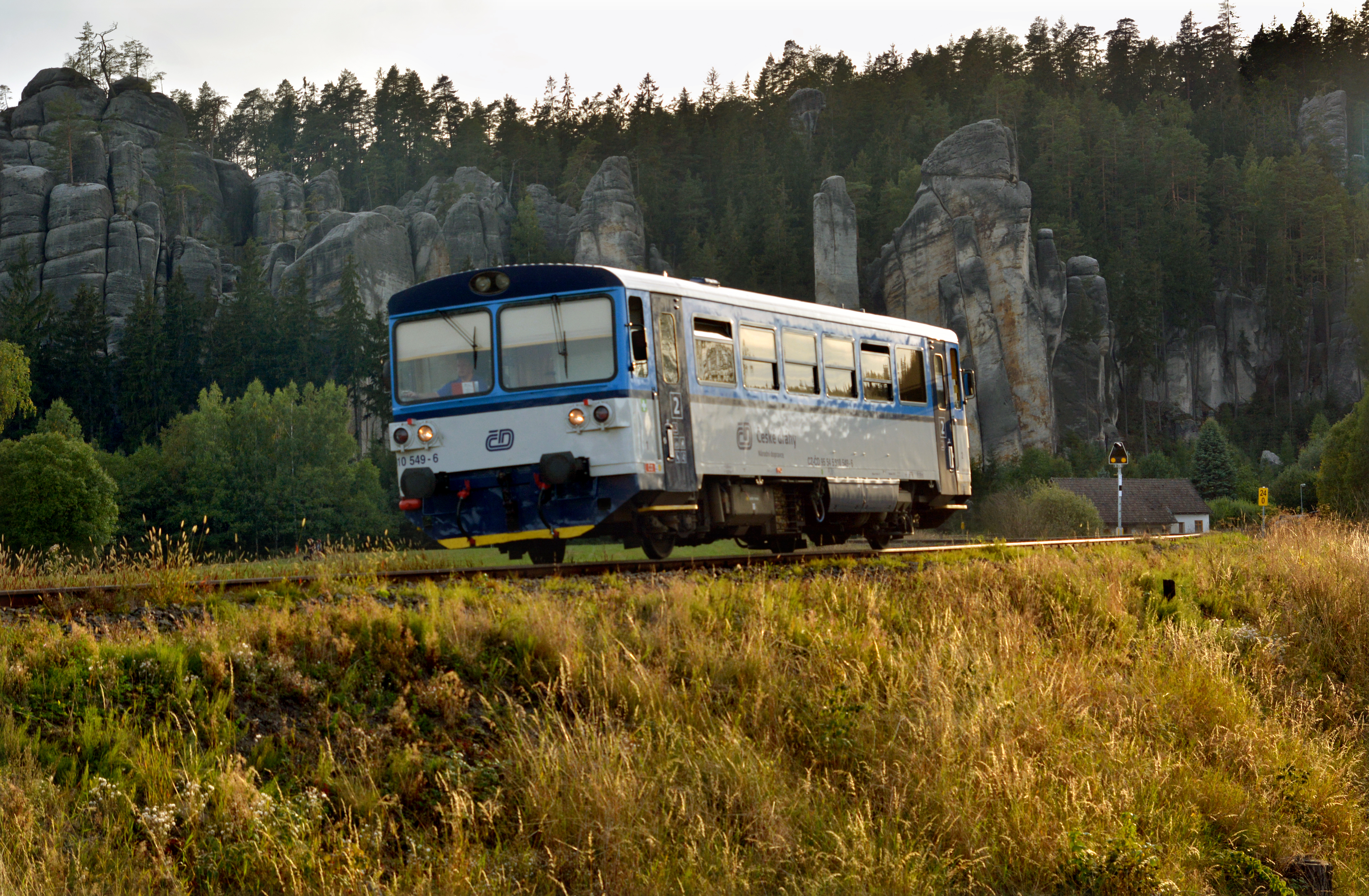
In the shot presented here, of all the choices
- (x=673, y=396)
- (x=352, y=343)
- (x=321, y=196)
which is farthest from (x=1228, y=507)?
(x=321, y=196)

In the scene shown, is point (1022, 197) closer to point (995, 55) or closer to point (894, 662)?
point (995, 55)

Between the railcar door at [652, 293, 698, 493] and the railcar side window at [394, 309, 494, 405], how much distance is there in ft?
6.32

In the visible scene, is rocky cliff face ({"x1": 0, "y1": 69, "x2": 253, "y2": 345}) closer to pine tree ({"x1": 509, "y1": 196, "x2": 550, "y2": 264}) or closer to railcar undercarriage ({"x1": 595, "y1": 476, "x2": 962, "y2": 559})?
pine tree ({"x1": 509, "y1": 196, "x2": 550, "y2": 264})

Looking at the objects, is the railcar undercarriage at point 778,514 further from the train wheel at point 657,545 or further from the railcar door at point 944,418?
the railcar door at point 944,418

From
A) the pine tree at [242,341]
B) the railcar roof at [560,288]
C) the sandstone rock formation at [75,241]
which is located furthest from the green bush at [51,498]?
the railcar roof at [560,288]

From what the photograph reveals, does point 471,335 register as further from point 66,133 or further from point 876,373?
point 66,133

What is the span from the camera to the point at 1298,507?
72.4m

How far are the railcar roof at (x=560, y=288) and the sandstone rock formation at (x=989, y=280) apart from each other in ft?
205

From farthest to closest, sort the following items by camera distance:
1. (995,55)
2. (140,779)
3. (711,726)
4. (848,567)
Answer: (995,55) < (848,567) < (711,726) < (140,779)

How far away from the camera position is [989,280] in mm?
77938

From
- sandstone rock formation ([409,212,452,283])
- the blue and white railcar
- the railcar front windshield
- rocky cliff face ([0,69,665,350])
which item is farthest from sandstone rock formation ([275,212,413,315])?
the railcar front windshield

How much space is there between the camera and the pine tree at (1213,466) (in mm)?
82625

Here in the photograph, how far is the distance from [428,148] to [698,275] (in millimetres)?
38808

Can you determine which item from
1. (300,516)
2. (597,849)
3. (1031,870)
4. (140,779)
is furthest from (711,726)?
(300,516)
